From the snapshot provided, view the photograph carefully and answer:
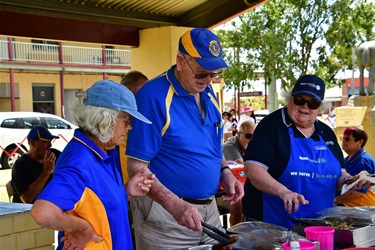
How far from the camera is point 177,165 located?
8.39 ft

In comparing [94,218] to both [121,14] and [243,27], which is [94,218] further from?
[243,27]

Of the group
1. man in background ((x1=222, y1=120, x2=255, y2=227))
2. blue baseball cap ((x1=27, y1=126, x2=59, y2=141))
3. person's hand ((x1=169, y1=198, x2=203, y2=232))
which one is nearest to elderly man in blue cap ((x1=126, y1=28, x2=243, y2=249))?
person's hand ((x1=169, y1=198, x2=203, y2=232))

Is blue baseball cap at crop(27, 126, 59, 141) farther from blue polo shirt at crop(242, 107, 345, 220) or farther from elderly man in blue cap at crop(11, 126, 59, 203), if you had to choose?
blue polo shirt at crop(242, 107, 345, 220)

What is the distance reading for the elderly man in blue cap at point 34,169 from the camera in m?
4.42

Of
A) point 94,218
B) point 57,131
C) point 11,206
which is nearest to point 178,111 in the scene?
point 94,218

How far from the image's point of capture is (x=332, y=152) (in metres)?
2.93

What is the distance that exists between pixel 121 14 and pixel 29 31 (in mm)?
1057

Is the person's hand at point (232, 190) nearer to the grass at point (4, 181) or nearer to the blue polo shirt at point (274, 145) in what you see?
the blue polo shirt at point (274, 145)

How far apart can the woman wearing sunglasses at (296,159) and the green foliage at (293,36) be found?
9274mm

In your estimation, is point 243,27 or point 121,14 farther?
point 243,27

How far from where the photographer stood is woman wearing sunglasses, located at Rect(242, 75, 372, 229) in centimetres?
279

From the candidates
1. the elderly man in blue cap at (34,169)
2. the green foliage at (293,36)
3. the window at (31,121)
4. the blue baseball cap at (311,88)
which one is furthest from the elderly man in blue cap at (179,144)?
the window at (31,121)

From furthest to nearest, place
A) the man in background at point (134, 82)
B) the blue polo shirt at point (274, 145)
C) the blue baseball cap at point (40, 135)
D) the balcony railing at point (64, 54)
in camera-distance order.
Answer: the balcony railing at point (64, 54), the blue baseball cap at point (40, 135), the man in background at point (134, 82), the blue polo shirt at point (274, 145)

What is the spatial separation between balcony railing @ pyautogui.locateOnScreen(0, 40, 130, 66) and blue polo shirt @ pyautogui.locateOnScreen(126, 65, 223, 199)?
21832 mm
